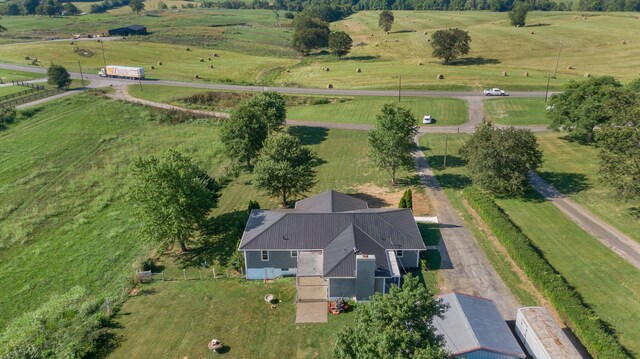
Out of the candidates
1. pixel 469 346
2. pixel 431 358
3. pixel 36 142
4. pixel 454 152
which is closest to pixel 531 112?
pixel 454 152

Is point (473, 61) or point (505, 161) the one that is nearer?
point (505, 161)

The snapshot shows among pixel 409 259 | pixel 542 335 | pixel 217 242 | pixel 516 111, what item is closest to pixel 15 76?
pixel 217 242

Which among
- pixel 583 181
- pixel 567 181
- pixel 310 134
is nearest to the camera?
pixel 583 181

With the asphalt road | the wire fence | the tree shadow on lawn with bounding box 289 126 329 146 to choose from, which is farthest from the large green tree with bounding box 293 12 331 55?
the wire fence

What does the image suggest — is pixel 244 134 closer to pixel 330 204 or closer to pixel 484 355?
pixel 330 204

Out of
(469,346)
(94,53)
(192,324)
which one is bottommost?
(192,324)

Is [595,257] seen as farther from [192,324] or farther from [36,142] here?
[36,142]
